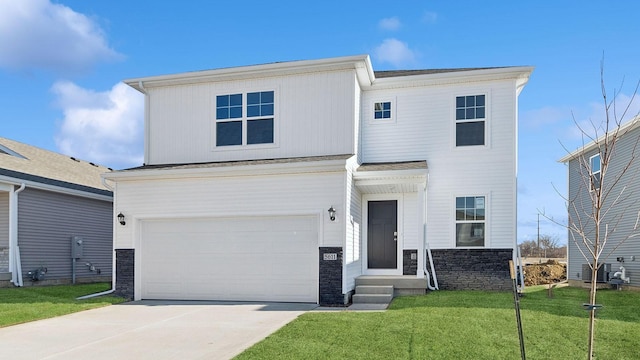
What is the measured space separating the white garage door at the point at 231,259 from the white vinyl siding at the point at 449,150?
3.52 meters

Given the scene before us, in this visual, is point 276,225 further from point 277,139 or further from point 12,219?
point 12,219

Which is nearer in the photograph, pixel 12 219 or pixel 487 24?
pixel 487 24

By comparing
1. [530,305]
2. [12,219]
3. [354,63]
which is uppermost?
[354,63]

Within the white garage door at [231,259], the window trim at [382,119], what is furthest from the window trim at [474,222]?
the white garage door at [231,259]

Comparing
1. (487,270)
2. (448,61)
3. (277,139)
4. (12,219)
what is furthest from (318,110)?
(12,219)

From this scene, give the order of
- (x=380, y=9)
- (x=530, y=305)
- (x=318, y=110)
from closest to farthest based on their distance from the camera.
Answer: (x=530, y=305) → (x=380, y=9) → (x=318, y=110)

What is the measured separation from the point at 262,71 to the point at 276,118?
4.18ft

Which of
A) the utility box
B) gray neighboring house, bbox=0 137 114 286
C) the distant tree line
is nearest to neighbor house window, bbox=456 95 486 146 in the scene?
gray neighboring house, bbox=0 137 114 286

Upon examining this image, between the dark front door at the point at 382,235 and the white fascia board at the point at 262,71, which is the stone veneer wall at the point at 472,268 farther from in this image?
the white fascia board at the point at 262,71

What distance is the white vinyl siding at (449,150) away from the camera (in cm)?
1238

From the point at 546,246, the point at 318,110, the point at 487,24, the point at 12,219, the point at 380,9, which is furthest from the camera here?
the point at 546,246

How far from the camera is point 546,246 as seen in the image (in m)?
39.6

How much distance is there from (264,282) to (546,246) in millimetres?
34868

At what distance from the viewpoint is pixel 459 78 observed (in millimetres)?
12625
